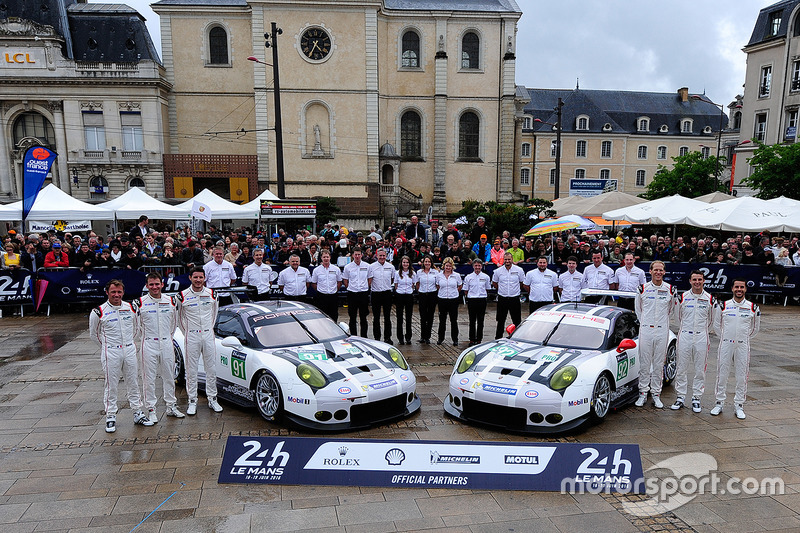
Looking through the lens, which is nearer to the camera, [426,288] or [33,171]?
[426,288]

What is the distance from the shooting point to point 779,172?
26.8m

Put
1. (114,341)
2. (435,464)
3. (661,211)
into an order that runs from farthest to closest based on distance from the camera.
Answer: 1. (661,211)
2. (114,341)
3. (435,464)

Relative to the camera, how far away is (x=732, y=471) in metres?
5.78

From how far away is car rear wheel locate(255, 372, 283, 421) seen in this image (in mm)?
6824

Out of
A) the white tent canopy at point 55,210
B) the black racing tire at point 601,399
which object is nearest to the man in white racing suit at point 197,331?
the black racing tire at point 601,399

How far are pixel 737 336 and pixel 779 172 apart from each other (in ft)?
82.5

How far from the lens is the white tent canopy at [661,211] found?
18.0 metres

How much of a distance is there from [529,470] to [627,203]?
61.2 feet

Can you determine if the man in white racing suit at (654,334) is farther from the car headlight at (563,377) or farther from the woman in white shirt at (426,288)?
the woman in white shirt at (426,288)

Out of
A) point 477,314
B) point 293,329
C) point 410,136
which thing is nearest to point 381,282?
point 477,314

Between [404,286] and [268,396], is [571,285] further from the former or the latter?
[268,396]

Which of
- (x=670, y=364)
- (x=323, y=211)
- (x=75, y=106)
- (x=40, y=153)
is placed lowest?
(x=670, y=364)

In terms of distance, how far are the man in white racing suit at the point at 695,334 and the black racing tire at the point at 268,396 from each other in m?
5.68

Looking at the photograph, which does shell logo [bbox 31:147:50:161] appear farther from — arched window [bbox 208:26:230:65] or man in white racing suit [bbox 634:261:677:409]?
arched window [bbox 208:26:230:65]
